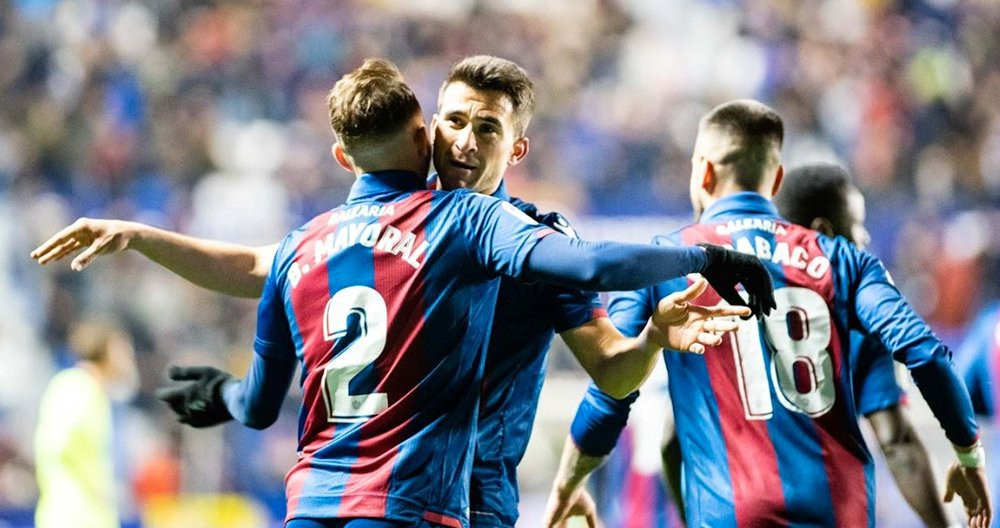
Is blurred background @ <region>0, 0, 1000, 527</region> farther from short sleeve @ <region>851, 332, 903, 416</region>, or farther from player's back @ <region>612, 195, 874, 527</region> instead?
player's back @ <region>612, 195, 874, 527</region>

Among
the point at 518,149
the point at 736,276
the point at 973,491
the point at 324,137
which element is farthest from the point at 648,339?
the point at 324,137

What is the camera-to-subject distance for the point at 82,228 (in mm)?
3703

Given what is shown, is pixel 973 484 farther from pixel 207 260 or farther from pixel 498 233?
pixel 207 260

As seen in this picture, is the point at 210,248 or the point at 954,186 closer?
the point at 210,248

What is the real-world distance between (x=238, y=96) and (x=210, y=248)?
1047 centimetres

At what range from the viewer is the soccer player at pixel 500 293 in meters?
3.59

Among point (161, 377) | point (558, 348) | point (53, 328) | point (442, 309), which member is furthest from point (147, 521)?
point (442, 309)

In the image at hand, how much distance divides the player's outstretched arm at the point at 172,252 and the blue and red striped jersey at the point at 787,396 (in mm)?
1085

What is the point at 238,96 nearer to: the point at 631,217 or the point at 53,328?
the point at 53,328

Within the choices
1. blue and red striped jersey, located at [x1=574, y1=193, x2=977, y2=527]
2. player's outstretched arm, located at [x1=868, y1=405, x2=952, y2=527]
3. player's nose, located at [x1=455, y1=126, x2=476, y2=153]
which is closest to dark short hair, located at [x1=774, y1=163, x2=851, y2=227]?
player's outstretched arm, located at [x1=868, y1=405, x2=952, y2=527]

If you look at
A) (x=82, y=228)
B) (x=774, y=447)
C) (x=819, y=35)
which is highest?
(x=819, y=35)

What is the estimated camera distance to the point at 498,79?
12.4ft

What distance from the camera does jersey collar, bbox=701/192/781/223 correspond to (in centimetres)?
418

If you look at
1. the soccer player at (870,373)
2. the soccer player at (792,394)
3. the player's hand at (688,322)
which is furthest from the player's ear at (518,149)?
the soccer player at (870,373)
